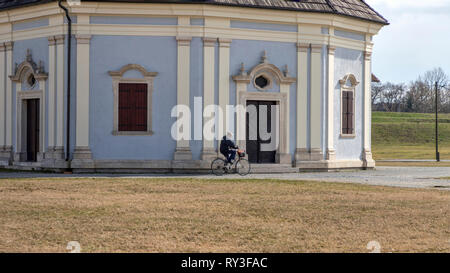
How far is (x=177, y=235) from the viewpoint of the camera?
11633 millimetres

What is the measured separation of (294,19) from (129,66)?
635cm

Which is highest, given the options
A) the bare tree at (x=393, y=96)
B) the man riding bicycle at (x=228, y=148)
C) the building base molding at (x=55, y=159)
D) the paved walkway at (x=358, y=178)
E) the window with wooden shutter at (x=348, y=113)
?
the bare tree at (x=393, y=96)

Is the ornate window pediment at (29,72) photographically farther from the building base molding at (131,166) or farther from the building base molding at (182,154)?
the building base molding at (182,154)

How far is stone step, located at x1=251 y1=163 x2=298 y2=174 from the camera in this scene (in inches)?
1014

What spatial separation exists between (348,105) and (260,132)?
14.2 ft

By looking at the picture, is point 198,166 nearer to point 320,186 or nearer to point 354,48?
point 320,186

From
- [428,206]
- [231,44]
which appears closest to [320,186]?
[428,206]

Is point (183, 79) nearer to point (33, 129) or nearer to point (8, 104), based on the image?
point (33, 129)

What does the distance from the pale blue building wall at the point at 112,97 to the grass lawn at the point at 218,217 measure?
555 cm

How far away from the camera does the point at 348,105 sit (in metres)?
28.4

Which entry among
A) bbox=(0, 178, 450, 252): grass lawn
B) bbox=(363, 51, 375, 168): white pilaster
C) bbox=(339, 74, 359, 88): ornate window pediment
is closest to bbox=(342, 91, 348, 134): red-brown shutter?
bbox=(339, 74, 359, 88): ornate window pediment

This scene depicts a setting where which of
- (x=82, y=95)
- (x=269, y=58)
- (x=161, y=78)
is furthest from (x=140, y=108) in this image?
(x=269, y=58)

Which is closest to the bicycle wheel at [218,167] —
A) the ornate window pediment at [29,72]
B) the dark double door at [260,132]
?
the dark double door at [260,132]

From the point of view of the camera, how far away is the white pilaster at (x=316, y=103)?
87.1ft
